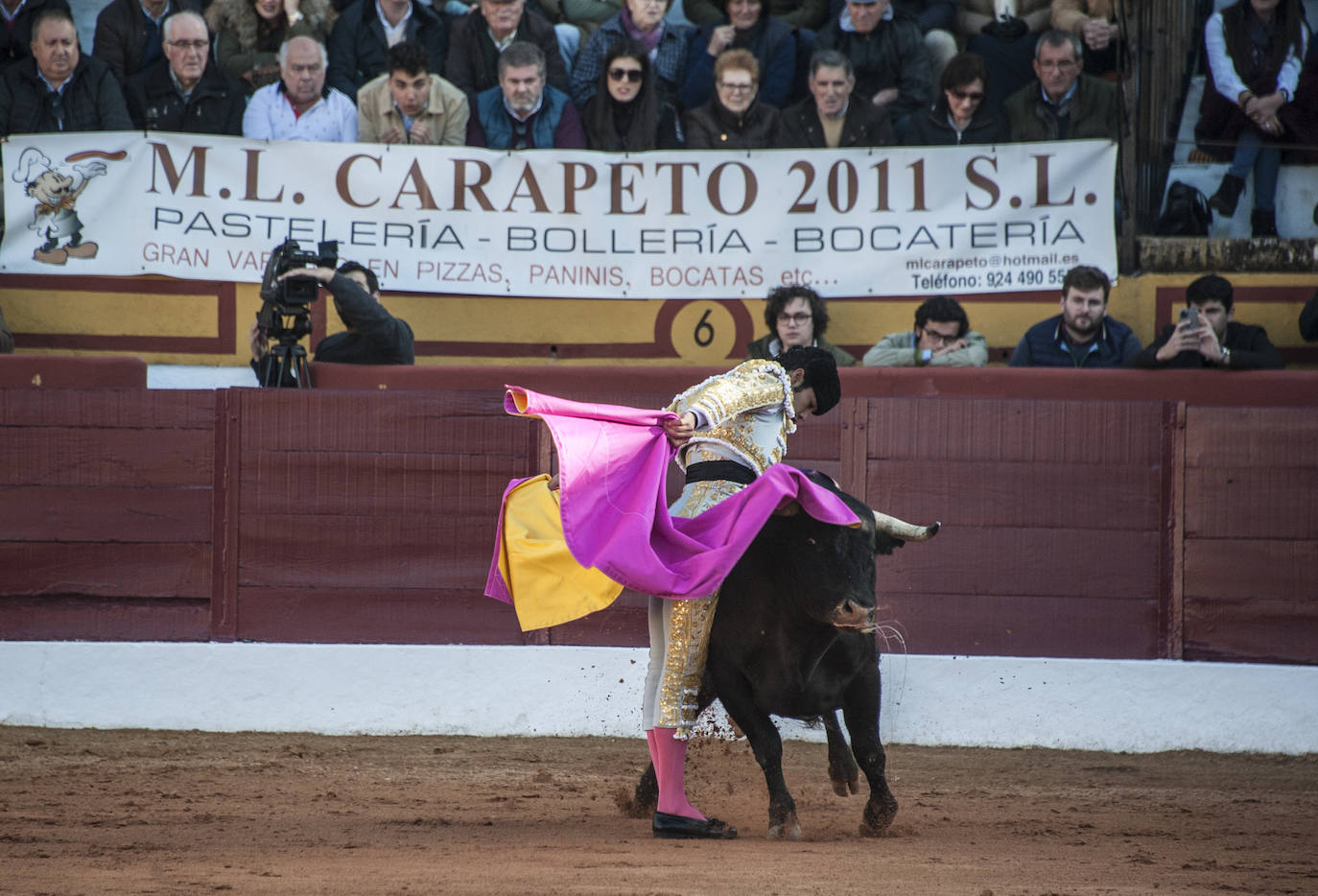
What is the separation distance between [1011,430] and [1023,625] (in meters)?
0.72

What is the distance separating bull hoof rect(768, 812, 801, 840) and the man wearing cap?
0.34ft

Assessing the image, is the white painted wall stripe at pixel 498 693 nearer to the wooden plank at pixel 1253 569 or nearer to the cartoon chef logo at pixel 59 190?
the wooden plank at pixel 1253 569

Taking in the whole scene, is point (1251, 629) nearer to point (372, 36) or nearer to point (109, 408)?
point (109, 408)

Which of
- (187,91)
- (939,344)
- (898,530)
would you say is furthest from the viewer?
(187,91)

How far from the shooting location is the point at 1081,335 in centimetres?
613

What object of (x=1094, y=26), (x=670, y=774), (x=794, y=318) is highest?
(x=1094, y=26)

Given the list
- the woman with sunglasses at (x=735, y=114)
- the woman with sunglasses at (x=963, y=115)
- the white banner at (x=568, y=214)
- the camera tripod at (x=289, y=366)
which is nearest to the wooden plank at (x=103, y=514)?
the camera tripod at (x=289, y=366)

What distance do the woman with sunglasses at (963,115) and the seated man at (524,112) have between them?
5.09ft

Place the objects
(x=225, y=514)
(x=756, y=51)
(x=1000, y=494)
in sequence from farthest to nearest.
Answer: (x=756, y=51)
(x=225, y=514)
(x=1000, y=494)

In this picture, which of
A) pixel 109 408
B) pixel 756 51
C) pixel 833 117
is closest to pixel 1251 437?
pixel 833 117

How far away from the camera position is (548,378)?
582cm

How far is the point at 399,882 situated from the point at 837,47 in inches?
200

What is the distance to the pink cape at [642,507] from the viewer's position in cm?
368

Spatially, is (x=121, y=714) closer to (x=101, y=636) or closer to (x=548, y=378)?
(x=101, y=636)
